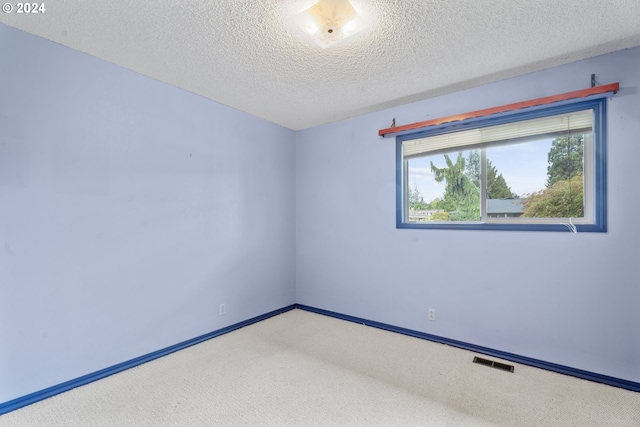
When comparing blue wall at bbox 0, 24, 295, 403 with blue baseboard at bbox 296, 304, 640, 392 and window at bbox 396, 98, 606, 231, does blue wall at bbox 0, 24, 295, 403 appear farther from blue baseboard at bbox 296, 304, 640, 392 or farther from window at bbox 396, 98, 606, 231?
window at bbox 396, 98, 606, 231

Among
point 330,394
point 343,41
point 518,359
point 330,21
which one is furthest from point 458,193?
point 330,394

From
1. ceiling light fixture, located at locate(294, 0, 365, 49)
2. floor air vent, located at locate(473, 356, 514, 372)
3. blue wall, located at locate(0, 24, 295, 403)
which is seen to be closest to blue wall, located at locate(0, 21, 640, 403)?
blue wall, located at locate(0, 24, 295, 403)

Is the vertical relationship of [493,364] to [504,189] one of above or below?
below

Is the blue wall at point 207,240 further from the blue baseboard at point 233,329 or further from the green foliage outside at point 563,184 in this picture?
the green foliage outside at point 563,184

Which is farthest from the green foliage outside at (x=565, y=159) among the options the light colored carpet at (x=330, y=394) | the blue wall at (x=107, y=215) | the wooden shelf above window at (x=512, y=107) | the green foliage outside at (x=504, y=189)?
the blue wall at (x=107, y=215)

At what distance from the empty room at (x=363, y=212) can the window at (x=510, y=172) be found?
0.05 feet

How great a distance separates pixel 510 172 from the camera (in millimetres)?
2514

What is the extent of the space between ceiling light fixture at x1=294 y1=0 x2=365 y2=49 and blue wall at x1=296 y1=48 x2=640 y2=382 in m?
1.48

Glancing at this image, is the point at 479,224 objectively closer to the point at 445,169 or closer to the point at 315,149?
the point at 445,169

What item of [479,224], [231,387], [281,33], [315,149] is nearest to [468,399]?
[479,224]

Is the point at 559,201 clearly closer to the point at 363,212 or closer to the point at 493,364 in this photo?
the point at 493,364

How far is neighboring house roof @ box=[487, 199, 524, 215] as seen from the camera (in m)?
2.47

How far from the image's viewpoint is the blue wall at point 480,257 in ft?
6.63

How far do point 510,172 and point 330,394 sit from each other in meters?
2.33
